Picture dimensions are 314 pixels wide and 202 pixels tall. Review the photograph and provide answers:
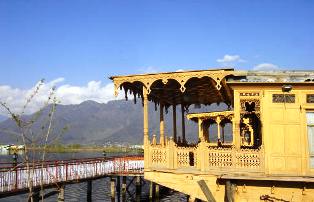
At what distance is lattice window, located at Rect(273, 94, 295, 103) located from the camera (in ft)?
48.6

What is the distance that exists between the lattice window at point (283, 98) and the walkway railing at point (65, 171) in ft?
30.2

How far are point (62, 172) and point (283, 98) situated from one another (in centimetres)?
1510

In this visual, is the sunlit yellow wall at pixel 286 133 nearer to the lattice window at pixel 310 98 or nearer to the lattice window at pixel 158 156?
the lattice window at pixel 310 98

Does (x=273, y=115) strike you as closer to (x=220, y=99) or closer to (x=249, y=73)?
(x=249, y=73)

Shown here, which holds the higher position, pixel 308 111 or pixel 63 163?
pixel 308 111

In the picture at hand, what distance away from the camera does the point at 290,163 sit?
14.5m

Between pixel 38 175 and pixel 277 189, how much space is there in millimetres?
13882

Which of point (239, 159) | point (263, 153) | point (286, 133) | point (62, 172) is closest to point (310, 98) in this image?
point (286, 133)

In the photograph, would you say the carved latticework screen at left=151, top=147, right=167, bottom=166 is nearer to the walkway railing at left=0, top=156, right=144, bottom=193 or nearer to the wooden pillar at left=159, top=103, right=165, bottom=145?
the wooden pillar at left=159, top=103, right=165, bottom=145

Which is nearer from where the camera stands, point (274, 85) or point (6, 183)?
point (274, 85)

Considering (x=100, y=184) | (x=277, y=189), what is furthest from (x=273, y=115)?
(x=100, y=184)

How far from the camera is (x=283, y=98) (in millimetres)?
14875

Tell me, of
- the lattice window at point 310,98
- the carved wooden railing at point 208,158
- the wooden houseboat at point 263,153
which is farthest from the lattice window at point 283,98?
the carved wooden railing at point 208,158

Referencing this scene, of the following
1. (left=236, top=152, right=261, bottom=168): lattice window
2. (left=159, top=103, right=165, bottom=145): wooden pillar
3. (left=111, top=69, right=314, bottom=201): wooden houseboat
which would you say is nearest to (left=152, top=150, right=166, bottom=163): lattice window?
(left=111, top=69, right=314, bottom=201): wooden houseboat
